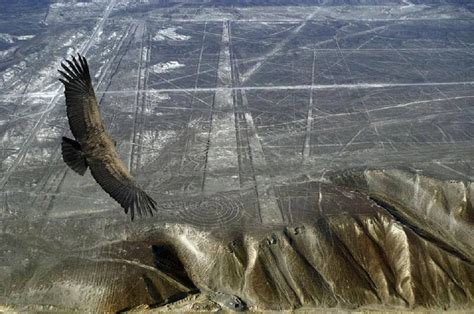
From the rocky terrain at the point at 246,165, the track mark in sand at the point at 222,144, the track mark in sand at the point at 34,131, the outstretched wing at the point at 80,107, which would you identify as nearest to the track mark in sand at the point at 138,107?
the rocky terrain at the point at 246,165

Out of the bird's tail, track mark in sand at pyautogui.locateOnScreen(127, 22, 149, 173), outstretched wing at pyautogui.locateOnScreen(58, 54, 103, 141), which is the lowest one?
track mark in sand at pyautogui.locateOnScreen(127, 22, 149, 173)

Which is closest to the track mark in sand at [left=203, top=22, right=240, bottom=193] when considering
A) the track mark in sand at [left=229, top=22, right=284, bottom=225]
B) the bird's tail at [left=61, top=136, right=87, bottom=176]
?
the track mark in sand at [left=229, top=22, right=284, bottom=225]

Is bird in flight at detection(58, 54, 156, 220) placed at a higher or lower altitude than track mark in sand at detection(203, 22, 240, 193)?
higher

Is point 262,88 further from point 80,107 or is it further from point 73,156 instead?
point 73,156

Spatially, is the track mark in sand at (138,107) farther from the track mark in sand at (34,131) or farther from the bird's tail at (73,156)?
the bird's tail at (73,156)

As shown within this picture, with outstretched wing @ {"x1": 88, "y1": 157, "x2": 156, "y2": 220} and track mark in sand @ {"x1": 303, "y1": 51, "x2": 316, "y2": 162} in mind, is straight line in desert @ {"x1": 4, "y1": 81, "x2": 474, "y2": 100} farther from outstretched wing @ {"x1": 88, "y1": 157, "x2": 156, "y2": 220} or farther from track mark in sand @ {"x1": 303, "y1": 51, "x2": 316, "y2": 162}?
outstretched wing @ {"x1": 88, "y1": 157, "x2": 156, "y2": 220}

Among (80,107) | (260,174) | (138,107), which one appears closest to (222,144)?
(260,174)

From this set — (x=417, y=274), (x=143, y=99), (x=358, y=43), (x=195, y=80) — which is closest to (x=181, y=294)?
(x=417, y=274)
